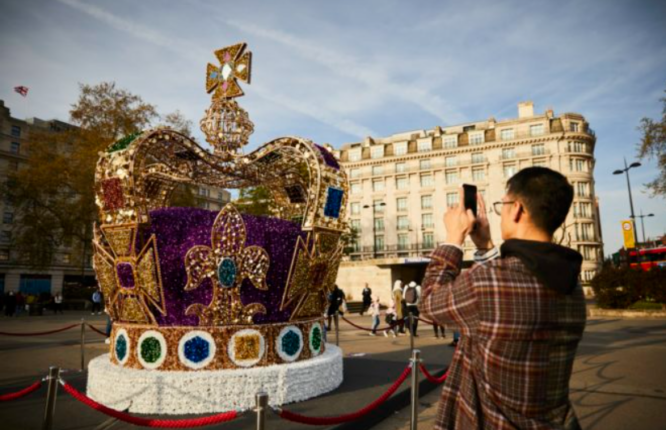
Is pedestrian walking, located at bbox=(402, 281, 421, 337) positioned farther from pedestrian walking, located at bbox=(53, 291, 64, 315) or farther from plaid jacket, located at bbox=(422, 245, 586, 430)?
pedestrian walking, located at bbox=(53, 291, 64, 315)

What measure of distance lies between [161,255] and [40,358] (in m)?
6.86

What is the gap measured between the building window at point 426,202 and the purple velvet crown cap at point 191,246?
46683 millimetres

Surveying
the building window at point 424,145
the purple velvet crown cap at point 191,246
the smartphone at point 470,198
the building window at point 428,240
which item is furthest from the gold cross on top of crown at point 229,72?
the building window at point 424,145

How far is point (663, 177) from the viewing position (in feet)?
62.3

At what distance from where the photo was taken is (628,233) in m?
24.8

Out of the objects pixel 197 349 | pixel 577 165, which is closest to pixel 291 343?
pixel 197 349

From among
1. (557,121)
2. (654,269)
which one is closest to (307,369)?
(654,269)

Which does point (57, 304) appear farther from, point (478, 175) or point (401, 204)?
point (478, 175)

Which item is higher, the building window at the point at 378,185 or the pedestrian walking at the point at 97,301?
the building window at the point at 378,185

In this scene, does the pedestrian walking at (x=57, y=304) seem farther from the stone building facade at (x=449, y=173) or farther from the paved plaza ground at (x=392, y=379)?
the stone building facade at (x=449, y=173)

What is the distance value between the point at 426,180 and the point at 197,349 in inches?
1906

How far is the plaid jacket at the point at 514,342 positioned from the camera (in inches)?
67.5

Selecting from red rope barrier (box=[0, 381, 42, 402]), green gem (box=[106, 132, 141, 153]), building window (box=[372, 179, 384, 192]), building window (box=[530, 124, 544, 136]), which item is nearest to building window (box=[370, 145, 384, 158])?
building window (box=[372, 179, 384, 192])

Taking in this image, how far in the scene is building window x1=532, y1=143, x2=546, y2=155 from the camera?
153 ft
